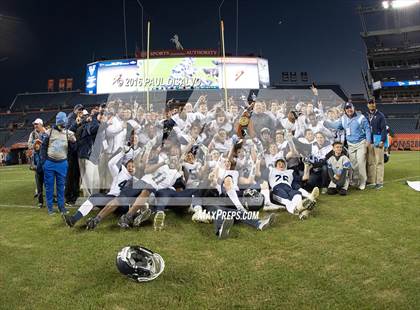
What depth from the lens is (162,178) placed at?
6758 mm

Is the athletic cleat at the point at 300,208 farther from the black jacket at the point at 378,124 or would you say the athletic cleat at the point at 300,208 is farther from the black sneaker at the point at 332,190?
the black jacket at the point at 378,124

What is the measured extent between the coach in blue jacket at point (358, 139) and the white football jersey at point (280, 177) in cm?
283

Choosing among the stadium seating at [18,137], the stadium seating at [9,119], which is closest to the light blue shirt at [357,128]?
the stadium seating at [18,137]

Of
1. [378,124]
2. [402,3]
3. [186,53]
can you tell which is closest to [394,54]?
[402,3]

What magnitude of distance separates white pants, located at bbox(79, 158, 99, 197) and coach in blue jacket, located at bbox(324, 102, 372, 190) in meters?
6.22

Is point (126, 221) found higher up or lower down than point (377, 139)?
lower down

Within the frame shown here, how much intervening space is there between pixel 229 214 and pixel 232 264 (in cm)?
165

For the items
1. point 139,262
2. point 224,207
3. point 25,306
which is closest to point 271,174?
point 224,207

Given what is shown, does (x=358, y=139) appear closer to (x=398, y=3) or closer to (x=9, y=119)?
(x=398, y=3)

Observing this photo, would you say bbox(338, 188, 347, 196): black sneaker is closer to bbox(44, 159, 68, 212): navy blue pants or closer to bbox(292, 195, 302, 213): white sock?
bbox(292, 195, 302, 213): white sock

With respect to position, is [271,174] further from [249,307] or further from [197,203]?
[249,307]

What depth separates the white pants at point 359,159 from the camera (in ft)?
30.5

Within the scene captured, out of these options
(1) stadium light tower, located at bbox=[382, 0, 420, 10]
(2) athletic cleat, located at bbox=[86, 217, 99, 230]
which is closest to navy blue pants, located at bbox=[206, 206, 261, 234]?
(2) athletic cleat, located at bbox=[86, 217, 99, 230]

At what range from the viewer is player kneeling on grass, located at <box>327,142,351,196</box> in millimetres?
8586
